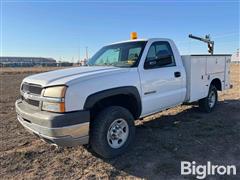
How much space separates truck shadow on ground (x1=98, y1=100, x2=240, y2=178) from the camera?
3547 millimetres

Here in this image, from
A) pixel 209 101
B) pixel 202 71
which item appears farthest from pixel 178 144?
pixel 209 101

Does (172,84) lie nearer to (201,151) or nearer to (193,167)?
(201,151)

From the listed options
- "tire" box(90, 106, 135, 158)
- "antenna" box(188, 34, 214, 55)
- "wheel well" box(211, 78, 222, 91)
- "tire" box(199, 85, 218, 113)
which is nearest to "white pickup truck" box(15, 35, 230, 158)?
"tire" box(90, 106, 135, 158)

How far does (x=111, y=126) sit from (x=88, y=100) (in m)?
0.68

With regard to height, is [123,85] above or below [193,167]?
above

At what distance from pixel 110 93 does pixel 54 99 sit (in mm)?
870

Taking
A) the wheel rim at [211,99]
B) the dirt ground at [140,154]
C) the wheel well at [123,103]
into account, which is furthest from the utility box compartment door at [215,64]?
the wheel well at [123,103]

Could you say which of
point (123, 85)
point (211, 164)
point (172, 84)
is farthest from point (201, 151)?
point (123, 85)

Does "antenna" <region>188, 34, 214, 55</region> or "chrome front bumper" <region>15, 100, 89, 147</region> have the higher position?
"antenna" <region>188, 34, 214, 55</region>

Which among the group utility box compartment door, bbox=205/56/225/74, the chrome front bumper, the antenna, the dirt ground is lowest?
the dirt ground

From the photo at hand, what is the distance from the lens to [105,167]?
354 cm

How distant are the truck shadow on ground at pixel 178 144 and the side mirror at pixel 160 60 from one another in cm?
151

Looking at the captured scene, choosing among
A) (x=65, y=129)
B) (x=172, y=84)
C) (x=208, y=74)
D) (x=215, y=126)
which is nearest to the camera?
(x=65, y=129)

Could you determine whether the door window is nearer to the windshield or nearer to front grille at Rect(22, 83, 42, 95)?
the windshield
